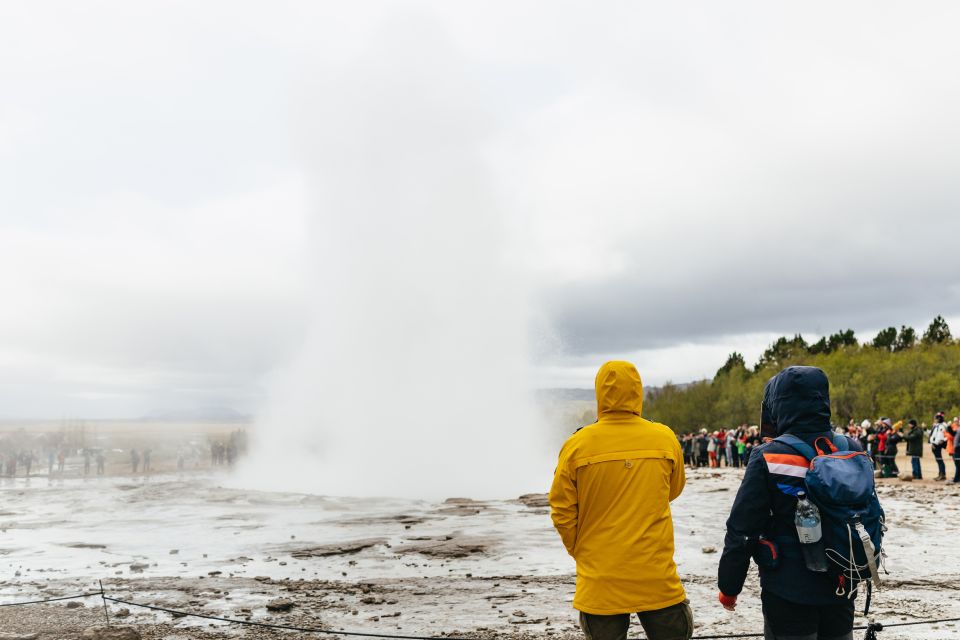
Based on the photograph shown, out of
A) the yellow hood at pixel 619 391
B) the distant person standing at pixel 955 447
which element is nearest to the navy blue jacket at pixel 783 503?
the yellow hood at pixel 619 391

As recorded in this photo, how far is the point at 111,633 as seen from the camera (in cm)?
712

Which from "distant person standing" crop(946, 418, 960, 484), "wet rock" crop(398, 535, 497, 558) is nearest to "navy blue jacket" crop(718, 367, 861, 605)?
"wet rock" crop(398, 535, 497, 558)

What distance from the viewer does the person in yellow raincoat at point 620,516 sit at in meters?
3.79

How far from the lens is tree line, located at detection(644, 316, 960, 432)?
57.0m

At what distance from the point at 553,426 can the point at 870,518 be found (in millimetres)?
31025

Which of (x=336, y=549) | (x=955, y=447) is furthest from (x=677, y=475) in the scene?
(x=955, y=447)

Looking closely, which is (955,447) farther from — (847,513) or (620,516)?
(620,516)

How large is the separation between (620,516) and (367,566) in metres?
8.50

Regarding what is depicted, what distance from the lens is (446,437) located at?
1127 inches

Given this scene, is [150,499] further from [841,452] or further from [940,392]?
[940,392]

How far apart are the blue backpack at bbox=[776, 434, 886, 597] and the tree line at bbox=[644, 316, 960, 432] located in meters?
43.4

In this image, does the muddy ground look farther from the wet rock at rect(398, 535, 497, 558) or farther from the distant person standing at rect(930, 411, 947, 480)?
the distant person standing at rect(930, 411, 947, 480)

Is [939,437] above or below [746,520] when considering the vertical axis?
below

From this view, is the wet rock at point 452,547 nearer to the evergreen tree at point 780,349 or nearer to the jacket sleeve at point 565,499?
the jacket sleeve at point 565,499
